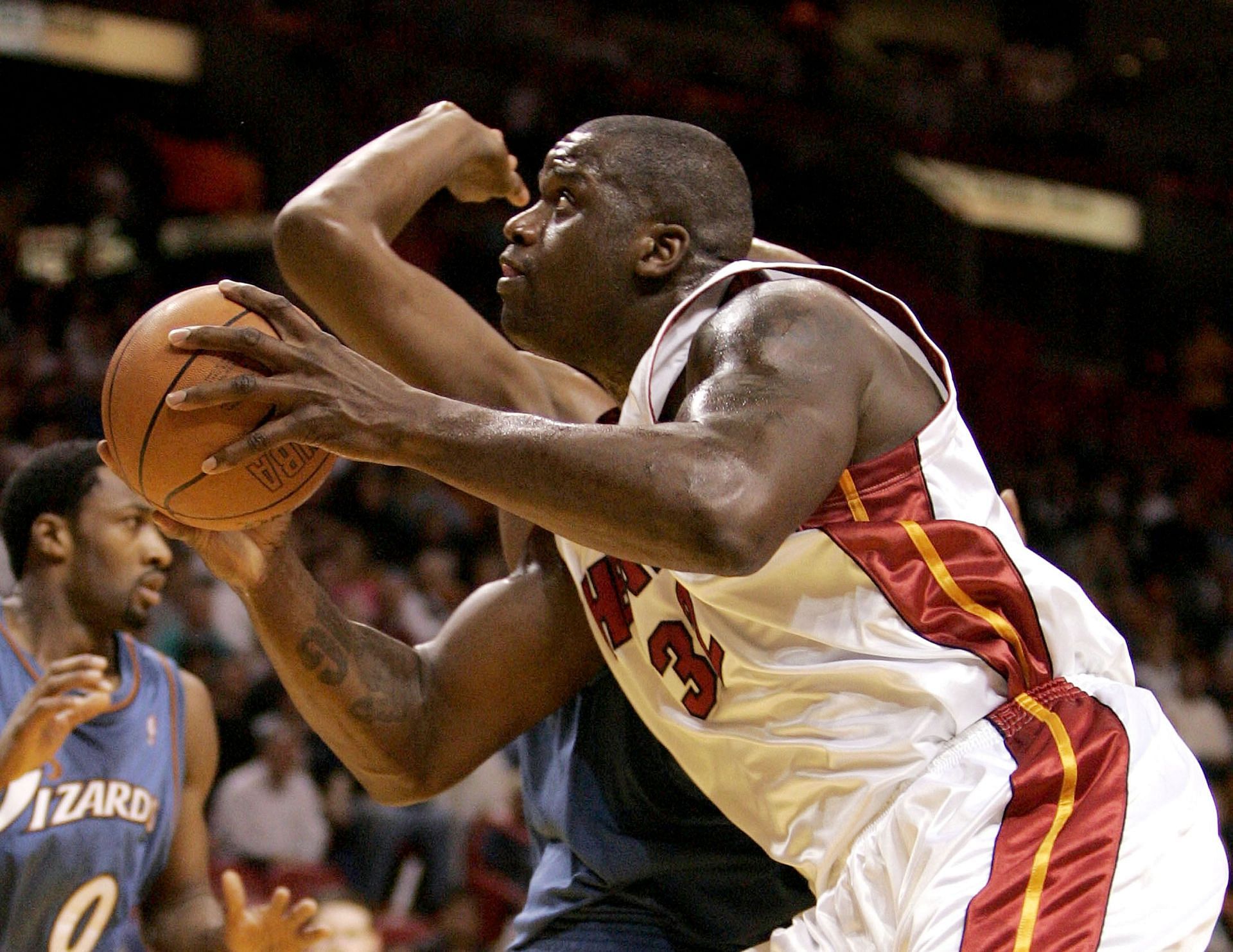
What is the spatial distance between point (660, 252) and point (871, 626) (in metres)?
0.76

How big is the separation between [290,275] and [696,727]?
119 cm

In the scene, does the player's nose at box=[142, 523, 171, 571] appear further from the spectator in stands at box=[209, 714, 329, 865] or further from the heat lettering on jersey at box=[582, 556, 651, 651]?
the spectator in stands at box=[209, 714, 329, 865]

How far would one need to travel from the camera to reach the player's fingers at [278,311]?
1.97 meters

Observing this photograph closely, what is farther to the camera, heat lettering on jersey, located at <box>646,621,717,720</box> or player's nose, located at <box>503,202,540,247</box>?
player's nose, located at <box>503,202,540,247</box>

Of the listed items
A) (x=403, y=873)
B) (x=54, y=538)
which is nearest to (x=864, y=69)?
(x=403, y=873)

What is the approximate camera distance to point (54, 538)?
3580mm

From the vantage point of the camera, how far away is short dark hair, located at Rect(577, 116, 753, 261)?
2574mm

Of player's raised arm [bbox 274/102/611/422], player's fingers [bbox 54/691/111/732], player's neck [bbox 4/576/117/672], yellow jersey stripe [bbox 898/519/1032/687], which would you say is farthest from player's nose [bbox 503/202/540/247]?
player's neck [bbox 4/576/117/672]

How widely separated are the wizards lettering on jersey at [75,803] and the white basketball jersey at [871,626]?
5.57 feet

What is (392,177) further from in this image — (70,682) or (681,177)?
(70,682)

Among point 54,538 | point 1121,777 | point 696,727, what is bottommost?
point 54,538

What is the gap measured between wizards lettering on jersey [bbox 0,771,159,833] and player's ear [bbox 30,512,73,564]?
1.68 ft

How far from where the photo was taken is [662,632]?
2537 mm

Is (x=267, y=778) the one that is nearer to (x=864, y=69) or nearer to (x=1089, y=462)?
(x=1089, y=462)
